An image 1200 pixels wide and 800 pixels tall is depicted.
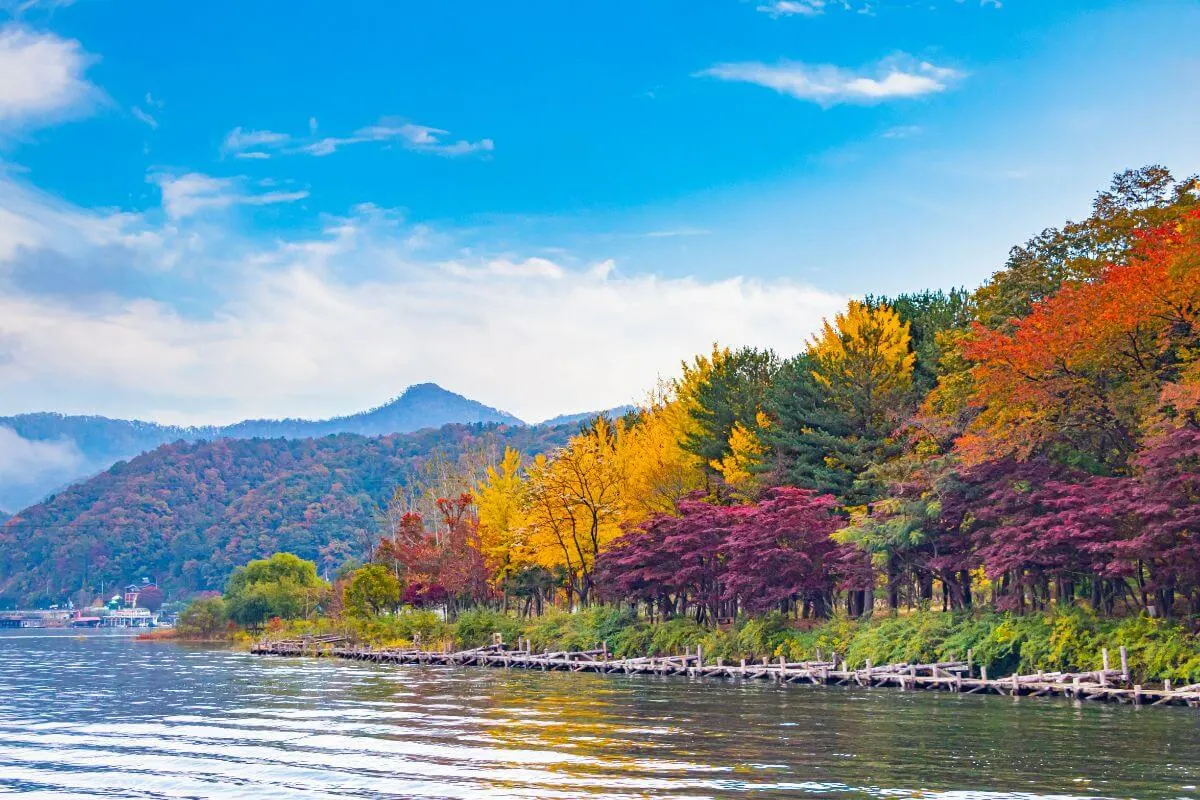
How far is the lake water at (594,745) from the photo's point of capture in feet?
80.0

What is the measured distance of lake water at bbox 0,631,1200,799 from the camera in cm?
2438

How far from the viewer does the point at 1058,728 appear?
3180cm

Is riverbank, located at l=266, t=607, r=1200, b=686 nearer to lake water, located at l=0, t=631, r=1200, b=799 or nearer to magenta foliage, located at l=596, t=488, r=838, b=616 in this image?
magenta foliage, located at l=596, t=488, r=838, b=616

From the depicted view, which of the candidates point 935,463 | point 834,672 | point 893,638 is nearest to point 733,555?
point 834,672

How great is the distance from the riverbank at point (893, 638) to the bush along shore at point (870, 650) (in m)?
0.06

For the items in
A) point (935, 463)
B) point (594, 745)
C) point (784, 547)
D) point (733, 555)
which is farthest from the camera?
point (733, 555)

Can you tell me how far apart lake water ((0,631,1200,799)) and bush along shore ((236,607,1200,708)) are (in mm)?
2561

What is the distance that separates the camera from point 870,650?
5003cm

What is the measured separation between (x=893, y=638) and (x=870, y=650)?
1.17m

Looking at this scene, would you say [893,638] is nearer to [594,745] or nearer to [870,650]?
[870,650]

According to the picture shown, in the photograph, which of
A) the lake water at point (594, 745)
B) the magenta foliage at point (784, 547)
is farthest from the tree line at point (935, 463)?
the lake water at point (594, 745)

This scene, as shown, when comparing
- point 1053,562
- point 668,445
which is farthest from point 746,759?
point 668,445

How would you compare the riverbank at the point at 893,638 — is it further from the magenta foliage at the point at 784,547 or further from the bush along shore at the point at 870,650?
the magenta foliage at the point at 784,547

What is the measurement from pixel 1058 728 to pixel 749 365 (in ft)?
146
